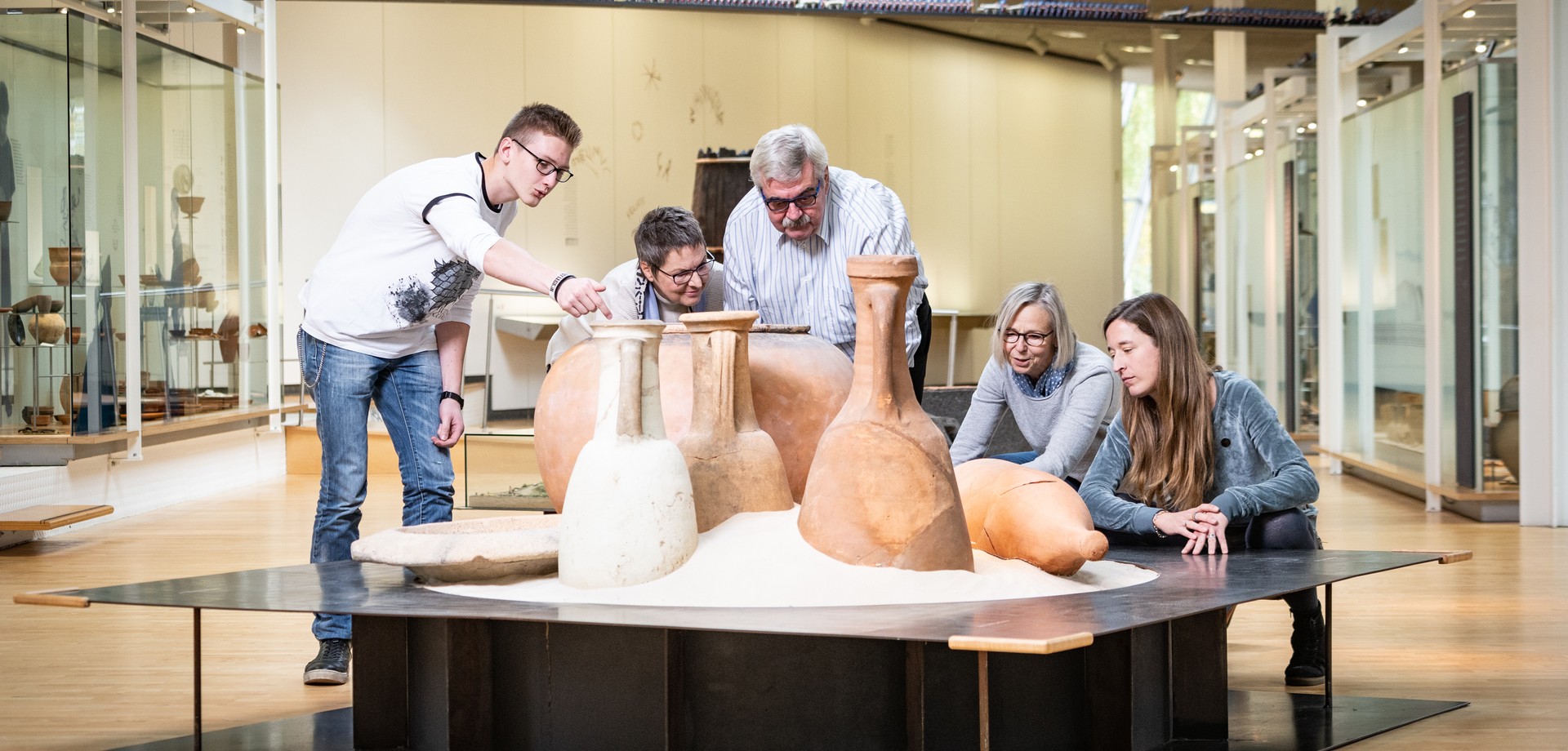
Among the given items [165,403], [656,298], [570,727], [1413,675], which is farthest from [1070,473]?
[165,403]

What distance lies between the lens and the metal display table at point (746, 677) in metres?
2.23

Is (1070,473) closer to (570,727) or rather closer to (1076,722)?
(1076,722)

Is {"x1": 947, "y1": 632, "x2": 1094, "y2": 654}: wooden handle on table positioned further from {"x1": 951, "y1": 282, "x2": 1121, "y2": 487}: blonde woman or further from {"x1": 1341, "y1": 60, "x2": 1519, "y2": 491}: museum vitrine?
{"x1": 1341, "y1": 60, "x2": 1519, "y2": 491}: museum vitrine

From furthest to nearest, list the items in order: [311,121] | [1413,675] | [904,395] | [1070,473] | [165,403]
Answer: [311,121], [165,403], [1070,473], [1413,675], [904,395]

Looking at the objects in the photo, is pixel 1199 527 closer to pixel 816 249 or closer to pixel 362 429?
pixel 816 249

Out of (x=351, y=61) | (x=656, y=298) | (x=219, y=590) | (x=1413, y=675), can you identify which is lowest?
(x=1413, y=675)

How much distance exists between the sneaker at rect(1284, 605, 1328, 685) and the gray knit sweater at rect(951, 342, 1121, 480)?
64 centimetres

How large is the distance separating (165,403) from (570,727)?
5441 millimetres

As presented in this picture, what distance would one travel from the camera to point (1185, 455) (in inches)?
119

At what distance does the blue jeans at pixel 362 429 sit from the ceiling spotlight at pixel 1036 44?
10.0m

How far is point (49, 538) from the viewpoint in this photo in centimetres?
574

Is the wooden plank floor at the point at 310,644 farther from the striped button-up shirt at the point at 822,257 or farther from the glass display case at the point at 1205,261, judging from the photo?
the glass display case at the point at 1205,261

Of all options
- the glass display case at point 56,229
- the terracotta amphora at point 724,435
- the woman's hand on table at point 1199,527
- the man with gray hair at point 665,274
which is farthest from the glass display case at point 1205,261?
the terracotta amphora at point 724,435

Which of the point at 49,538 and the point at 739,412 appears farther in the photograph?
the point at 49,538
